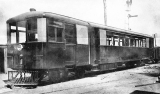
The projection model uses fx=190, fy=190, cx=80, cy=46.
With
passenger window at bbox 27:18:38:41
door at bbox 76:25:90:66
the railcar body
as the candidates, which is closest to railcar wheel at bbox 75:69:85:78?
door at bbox 76:25:90:66

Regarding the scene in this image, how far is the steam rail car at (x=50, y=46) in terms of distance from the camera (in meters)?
7.90

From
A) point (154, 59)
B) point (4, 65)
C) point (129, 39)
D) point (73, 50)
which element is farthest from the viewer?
point (154, 59)

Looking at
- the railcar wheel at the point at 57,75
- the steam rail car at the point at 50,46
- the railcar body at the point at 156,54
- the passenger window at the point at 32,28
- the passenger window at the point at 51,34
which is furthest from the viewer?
the railcar body at the point at 156,54

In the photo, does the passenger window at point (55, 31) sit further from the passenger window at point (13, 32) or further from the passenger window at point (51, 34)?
the passenger window at point (13, 32)

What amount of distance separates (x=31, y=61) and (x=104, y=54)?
18.5 ft

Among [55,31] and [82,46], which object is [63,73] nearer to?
[82,46]

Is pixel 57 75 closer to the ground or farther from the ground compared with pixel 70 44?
closer to the ground

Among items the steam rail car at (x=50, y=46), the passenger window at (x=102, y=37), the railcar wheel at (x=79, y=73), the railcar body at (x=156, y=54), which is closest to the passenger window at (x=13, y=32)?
the steam rail car at (x=50, y=46)

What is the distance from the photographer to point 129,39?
614 inches

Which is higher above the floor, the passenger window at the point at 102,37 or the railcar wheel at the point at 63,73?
the passenger window at the point at 102,37

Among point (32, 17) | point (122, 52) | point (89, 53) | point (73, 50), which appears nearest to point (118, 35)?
point (122, 52)

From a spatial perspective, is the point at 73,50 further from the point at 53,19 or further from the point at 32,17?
the point at 32,17

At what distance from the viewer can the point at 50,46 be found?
318 inches

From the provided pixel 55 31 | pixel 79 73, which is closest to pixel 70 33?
pixel 55 31
